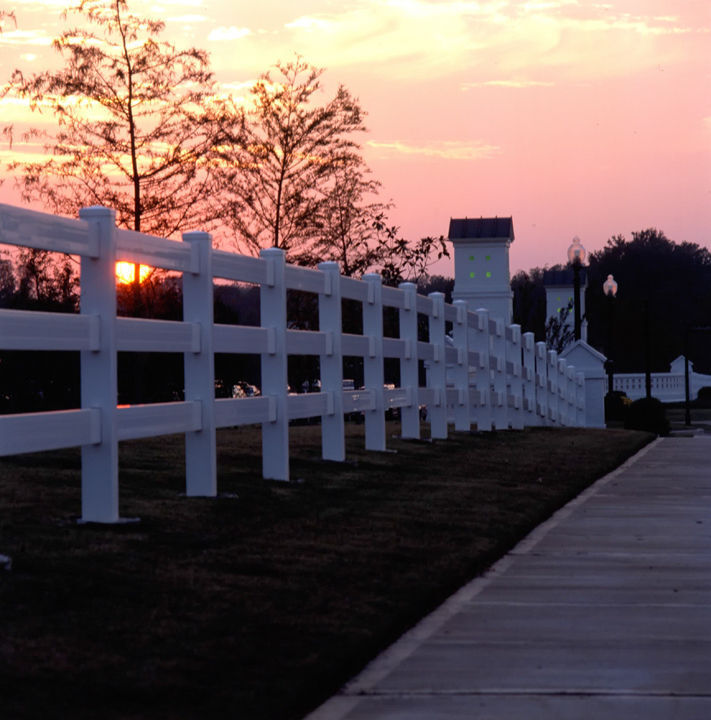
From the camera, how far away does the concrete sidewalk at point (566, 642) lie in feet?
19.3

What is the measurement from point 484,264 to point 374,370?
162ft

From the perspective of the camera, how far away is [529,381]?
88.1ft

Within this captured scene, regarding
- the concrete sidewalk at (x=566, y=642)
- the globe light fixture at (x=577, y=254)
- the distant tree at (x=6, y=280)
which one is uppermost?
the globe light fixture at (x=577, y=254)

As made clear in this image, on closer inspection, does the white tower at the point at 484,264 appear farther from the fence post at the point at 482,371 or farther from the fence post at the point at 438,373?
the fence post at the point at 438,373

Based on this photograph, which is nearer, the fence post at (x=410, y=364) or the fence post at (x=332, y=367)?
the fence post at (x=332, y=367)

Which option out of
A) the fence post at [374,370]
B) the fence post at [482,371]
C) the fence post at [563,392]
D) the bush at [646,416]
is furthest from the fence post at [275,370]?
the bush at [646,416]

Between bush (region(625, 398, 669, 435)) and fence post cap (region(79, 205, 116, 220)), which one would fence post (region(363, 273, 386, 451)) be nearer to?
fence post cap (region(79, 205, 116, 220))

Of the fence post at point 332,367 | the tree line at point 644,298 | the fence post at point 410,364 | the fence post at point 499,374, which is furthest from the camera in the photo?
the tree line at point 644,298

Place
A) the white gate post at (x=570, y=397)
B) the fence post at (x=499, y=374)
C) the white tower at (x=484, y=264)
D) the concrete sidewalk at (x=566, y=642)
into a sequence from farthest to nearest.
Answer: the white tower at (x=484, y=264), the white gate post at (x=570, y=397), the fence post at (x=499, y=374), the concrete sidewalk at (x=566, y=642)

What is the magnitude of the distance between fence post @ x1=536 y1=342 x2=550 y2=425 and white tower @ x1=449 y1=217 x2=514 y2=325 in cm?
3482

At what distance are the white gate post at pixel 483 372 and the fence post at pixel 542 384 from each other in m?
4.60

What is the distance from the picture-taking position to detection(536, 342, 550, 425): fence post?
2791 centimetres

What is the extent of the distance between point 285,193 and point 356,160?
2.02m

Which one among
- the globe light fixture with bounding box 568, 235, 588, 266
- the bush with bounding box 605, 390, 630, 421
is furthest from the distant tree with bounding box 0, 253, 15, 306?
the bush with bounding box 605, 390, 630, 421
